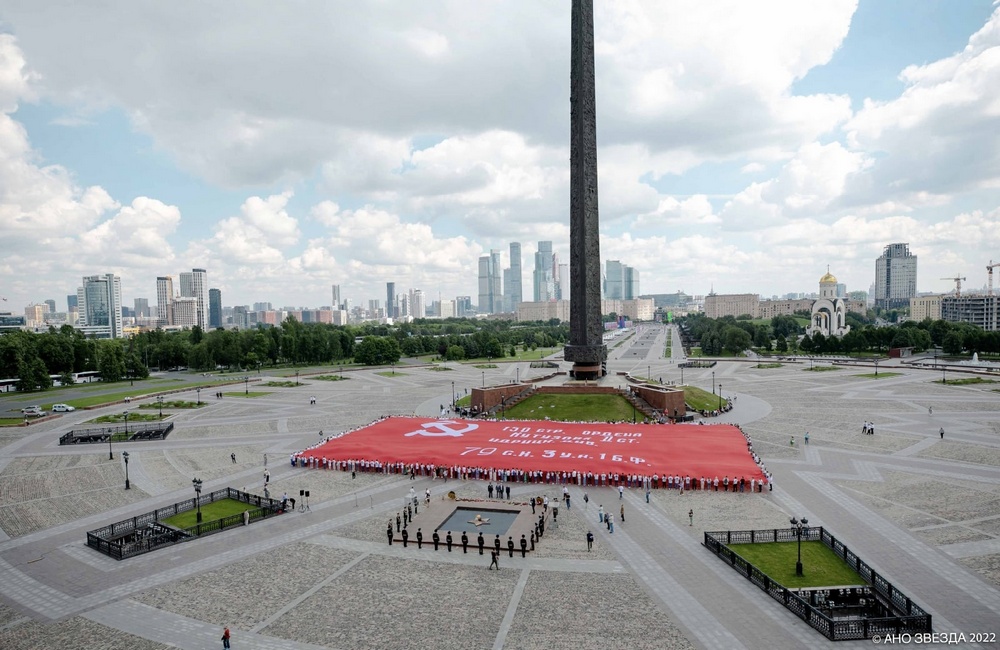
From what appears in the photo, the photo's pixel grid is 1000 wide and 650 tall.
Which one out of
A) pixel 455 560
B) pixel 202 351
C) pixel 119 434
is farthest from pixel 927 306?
pixel 119 434

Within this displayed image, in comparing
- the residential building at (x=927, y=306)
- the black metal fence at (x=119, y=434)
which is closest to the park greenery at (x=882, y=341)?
the black metal fence at (x=119, y=434)

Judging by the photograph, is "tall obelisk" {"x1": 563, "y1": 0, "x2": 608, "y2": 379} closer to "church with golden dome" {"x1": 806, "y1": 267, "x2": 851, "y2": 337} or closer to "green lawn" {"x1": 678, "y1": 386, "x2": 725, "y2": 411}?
"green lawn" {"x1": 678, "y1": 386, "x2": 725, "y2": 411}

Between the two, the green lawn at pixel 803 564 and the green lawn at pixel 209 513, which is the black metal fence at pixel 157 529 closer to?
the green lawn at pixel 209 513

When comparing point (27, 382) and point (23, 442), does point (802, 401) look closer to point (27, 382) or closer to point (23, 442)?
point (23, 442)

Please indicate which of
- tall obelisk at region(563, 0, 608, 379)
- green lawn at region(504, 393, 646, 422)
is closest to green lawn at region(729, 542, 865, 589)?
green lawn at region(504, 393, 646, 422)

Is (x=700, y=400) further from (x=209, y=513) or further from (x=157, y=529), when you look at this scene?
(x=157, y=529)

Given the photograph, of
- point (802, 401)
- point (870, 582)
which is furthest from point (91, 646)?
point (802, 401)

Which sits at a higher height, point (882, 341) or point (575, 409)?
point (882, 341)
